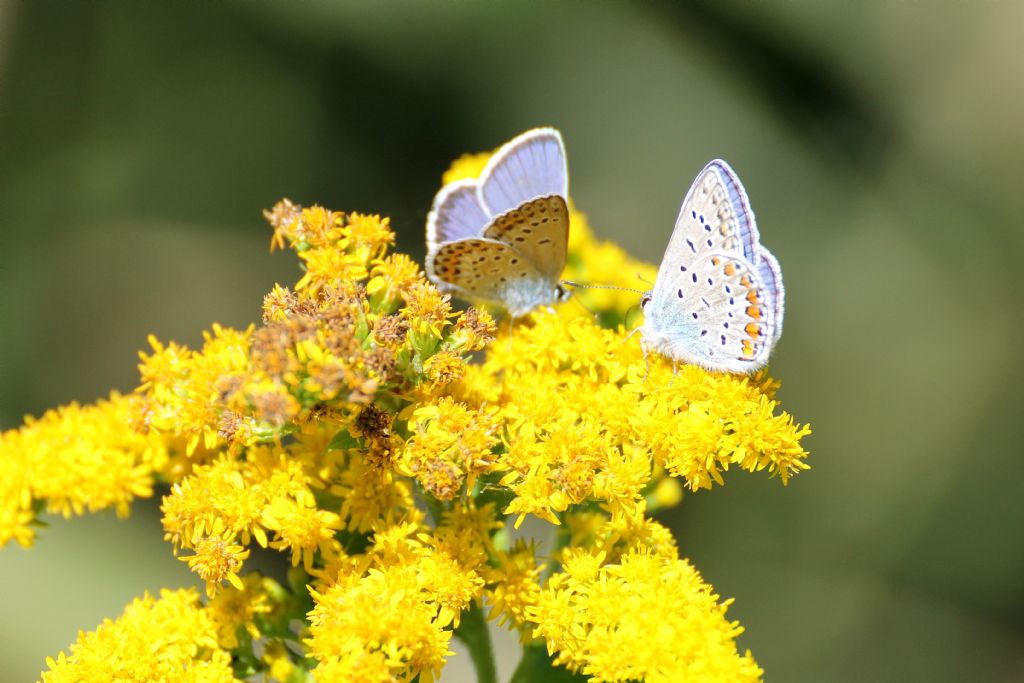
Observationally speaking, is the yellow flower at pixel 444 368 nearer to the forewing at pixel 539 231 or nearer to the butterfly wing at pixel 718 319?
the forewing at pixel 539 231

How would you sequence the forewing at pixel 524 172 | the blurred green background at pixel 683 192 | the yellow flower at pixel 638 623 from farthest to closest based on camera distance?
1. the blurred green background at pixel 683 192
2. the forewing at pixel 524 172
3. the yellow flower at pixel 638 623

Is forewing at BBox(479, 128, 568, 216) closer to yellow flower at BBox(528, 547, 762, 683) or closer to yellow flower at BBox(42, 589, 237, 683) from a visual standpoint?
yellow flower at BBox(528, 547, 762, 683)

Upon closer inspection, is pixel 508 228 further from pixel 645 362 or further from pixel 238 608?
pixel 238 608

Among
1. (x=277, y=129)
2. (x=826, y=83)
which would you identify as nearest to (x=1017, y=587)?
(x=826, y=83)

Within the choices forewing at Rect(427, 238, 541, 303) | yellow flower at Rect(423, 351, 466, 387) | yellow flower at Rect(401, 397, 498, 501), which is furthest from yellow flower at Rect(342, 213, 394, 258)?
yellow flower at Rect(401, 397, 498, 501)

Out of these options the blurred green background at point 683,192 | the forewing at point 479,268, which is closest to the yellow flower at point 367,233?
the forewing at point 479,268

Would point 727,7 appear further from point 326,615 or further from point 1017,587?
point 326,615
